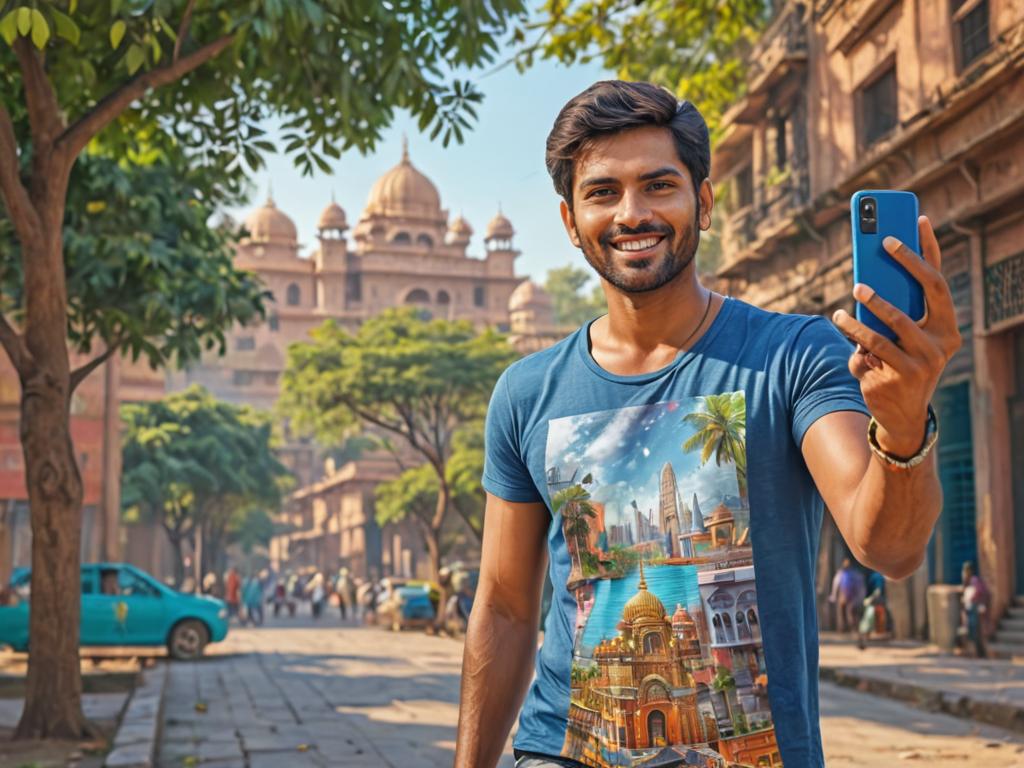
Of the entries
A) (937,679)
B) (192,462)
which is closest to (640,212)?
(937,679)

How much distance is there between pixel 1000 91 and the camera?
15992mm

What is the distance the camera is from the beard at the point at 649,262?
252cm

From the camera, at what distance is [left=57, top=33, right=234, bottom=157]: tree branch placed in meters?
9.21

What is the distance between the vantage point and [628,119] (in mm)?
2537

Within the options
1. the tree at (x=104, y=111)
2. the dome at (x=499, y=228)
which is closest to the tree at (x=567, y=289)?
the dome at (x=499, y=228)

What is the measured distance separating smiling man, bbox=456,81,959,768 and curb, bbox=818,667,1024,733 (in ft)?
25.2

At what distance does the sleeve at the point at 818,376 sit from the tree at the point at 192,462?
44044 millimetres

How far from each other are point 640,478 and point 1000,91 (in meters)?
14.9

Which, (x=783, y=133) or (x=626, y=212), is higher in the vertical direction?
(x=783, y=133)

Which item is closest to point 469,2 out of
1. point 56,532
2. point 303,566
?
point 56,532

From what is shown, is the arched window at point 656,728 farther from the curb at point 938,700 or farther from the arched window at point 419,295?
the arched window at point 419,295

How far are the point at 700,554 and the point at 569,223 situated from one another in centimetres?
71

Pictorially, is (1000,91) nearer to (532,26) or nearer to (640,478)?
(532,26)

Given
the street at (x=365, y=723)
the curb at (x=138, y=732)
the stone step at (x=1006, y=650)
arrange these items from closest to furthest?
the curb at (x=138, y=732) < the street at (x=365, y=723) < the stone step at (x=1006, y=650)
